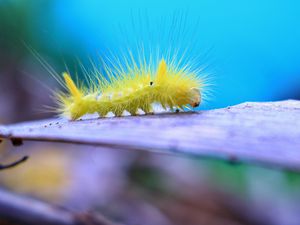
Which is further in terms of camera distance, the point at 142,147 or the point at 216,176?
the point at 216,176

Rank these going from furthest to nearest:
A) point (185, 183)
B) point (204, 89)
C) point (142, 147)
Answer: point (185, 183), point (204, 89), point (142, 147)

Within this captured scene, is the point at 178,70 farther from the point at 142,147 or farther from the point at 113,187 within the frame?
the point at 113,187

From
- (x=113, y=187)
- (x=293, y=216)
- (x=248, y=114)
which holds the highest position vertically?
(x=248, y=114)

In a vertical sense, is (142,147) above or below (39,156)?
above

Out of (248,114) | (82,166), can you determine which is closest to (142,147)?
(248,114)

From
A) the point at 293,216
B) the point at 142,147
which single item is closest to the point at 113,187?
the point at 293,216

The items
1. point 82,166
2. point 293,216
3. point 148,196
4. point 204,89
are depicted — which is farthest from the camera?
point 82,166
